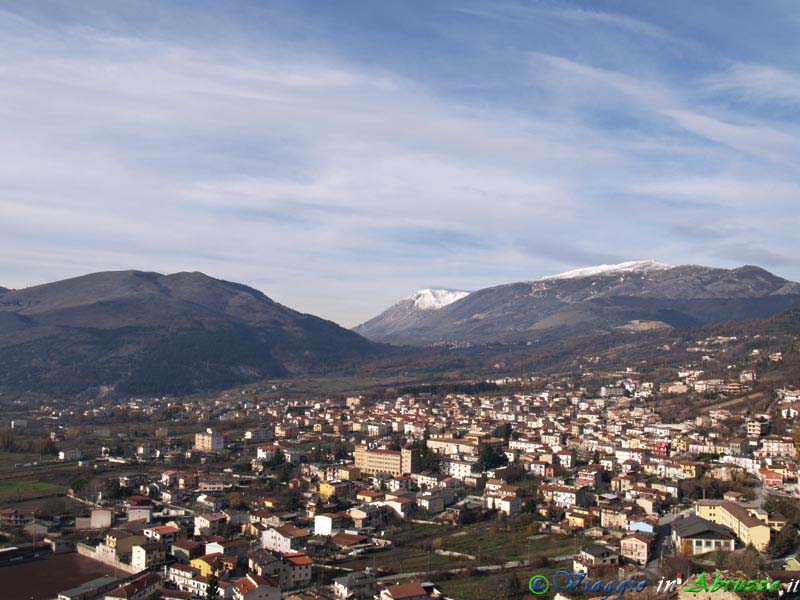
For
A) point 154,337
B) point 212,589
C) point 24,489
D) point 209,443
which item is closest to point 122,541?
point 212,589

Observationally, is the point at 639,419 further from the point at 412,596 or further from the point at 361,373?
the point at 361,373

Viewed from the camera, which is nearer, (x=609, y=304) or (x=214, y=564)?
(x=214, y=564)

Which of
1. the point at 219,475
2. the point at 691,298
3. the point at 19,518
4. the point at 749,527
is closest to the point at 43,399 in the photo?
the point at 219,475

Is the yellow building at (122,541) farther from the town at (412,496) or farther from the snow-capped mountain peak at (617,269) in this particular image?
the snow-capped mountain peak at (617,269)

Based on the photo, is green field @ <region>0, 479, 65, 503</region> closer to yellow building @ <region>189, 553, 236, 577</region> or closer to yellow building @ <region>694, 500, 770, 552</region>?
yellow building @ <region>189, 553, 236, 577</region>

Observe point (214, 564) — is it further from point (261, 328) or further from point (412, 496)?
point (261, 328)

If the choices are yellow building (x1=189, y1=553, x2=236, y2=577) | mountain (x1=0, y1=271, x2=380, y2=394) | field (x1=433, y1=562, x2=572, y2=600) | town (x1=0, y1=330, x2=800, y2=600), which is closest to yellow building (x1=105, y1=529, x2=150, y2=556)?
town (x1=0, y1=330, x2=800, y2=600)
